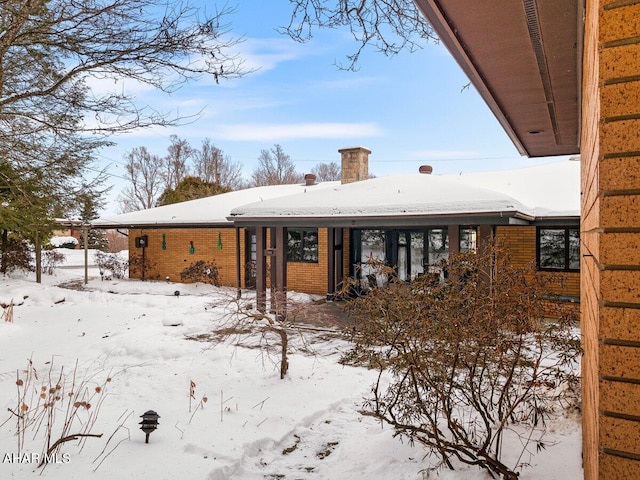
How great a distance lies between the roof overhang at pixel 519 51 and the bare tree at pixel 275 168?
3942 cm

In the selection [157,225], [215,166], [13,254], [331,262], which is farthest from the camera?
[215,166]

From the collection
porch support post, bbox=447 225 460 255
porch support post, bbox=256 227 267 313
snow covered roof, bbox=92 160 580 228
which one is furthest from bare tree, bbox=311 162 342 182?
porch support post, bbox=447 225 460 255

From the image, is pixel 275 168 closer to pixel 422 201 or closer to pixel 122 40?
pixel 422 201

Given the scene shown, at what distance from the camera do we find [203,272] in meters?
16.9

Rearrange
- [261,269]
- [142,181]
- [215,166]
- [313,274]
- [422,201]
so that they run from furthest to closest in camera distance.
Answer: [215,166] < [142,181] < [313,274] < [261,269] < [422,201]

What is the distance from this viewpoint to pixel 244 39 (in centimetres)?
539

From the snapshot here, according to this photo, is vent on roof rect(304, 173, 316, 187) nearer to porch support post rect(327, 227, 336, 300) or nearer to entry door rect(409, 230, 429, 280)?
porch support post rect(327, 227, 336, 300)

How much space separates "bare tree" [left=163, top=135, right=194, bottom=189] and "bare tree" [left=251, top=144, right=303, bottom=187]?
6.99 meters

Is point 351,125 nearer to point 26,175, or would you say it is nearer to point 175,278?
point 175,278

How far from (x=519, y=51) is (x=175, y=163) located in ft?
126

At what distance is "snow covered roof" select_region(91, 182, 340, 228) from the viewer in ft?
53.8

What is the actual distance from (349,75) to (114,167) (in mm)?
4679

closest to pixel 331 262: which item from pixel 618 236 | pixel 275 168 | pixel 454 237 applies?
pixel 454 237

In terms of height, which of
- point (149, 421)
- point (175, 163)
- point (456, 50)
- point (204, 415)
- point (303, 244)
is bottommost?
point (204, 415)
